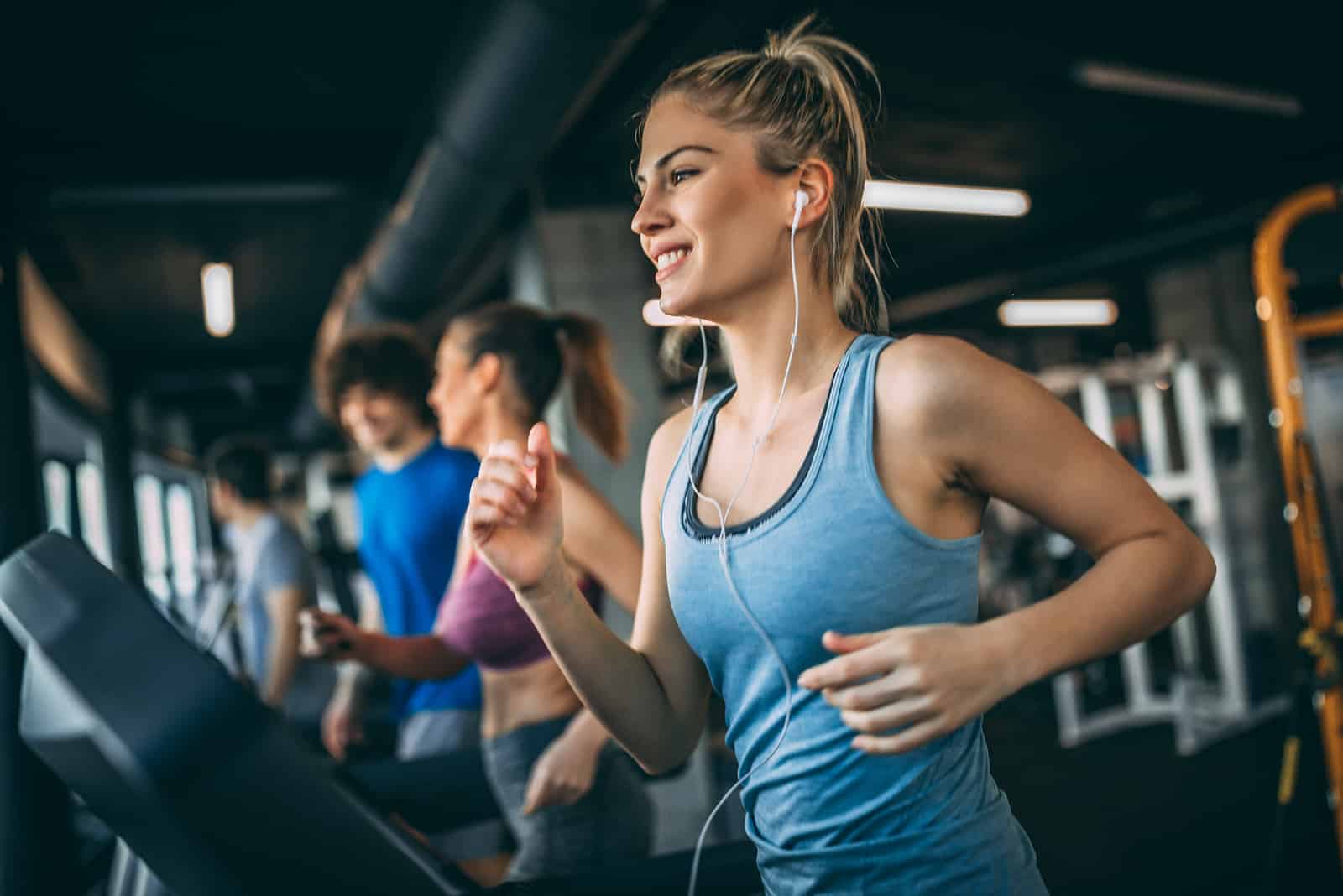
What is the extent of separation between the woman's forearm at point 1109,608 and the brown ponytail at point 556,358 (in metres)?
1.20

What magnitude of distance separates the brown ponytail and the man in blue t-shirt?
454mm

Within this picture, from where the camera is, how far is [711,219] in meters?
0.84

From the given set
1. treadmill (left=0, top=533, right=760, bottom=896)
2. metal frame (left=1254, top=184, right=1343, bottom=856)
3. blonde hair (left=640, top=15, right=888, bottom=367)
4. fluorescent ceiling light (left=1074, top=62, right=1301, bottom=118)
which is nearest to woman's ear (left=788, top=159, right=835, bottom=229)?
blonde hair (left=640, top=15, right=888, bottom=367)

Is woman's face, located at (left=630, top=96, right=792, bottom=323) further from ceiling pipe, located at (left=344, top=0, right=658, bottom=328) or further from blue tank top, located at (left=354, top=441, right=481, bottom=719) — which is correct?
ceiling pipe, located at (left=344, top=0, right=658, bottom=328)

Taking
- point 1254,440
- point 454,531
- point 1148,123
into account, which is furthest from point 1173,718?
point 454,531

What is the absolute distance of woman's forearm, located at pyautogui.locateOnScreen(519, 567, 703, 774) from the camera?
896 millimetres

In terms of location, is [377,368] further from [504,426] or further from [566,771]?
[566,771]

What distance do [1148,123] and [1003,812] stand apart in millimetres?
5847

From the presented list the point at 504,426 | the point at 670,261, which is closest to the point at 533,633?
the point at 504,426

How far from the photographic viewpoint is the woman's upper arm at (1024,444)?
75cm

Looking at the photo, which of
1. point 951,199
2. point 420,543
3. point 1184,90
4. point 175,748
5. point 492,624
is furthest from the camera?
point 951,199

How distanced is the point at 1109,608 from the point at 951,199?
226 inches

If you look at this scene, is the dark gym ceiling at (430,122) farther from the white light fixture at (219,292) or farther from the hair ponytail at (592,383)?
the hair ponytail at (592,383)

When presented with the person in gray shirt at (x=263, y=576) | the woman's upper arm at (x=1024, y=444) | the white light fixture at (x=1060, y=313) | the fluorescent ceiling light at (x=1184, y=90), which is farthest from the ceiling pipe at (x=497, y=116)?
the white light fixture at (x=1060, y=313)
